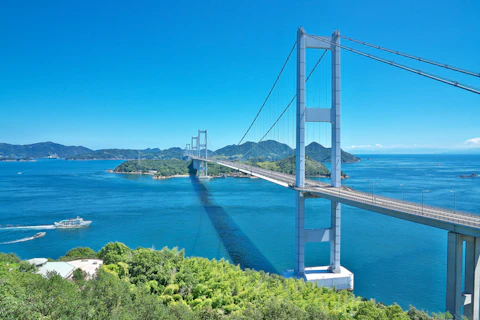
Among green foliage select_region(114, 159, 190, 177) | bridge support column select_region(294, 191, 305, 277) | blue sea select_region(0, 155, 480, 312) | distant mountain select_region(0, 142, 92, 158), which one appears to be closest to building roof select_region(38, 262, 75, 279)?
blue sea select_region(0, 155, 480, 312)

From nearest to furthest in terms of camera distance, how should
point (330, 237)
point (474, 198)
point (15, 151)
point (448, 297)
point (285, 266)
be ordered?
point (448, 297), point (330, 237), point (285, 266), point (474, 198), point (15, 151)

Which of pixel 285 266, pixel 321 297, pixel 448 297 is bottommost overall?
pixel 285 266

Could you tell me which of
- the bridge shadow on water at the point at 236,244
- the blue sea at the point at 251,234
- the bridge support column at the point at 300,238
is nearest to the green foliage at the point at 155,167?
the blue sea at the point at 251,234

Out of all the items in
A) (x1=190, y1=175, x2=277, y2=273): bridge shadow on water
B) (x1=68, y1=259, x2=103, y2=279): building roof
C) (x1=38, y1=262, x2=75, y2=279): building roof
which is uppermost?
(x1=38, y1=262, x2=75, y2=279): building roof

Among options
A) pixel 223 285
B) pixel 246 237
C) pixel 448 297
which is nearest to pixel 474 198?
pixel 246 237

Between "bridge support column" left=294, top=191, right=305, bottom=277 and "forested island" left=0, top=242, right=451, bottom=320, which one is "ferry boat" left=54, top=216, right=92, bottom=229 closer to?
"forested island" left=0, top=242, right=451, bottom=320

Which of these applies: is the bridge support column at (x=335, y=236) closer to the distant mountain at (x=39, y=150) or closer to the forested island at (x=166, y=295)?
the forested island at (x=166, y=295)

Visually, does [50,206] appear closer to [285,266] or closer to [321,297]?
[285,266]
